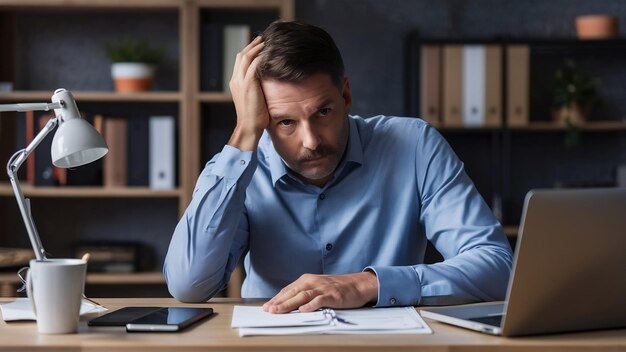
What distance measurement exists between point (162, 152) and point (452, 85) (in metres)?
1.18

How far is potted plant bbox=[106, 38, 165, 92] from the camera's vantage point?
3424 mm

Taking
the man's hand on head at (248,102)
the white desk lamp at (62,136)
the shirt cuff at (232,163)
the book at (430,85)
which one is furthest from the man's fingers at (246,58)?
the book at (430,85)

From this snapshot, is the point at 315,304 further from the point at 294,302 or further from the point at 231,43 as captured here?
the point at 231,43

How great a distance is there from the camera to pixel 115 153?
3.39 meters

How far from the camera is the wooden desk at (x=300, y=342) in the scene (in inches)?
45.7

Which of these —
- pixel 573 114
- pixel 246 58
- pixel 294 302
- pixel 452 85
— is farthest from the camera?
pixel 573 114

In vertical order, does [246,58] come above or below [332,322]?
above

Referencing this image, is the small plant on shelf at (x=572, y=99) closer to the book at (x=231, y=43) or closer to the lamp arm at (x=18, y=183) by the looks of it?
the book at (x=231, y=43)

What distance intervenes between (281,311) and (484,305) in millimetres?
350

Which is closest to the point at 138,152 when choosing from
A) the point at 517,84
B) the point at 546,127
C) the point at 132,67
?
the point at 132,67

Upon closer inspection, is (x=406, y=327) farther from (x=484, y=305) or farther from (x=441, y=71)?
(x=441, y=71)

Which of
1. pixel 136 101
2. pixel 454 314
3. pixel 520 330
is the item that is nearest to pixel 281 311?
pixel 454 314

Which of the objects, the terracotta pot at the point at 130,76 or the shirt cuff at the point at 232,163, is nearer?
the shirt cuff at the point at 232,163

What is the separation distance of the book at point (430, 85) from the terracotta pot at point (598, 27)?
0.63 metres
